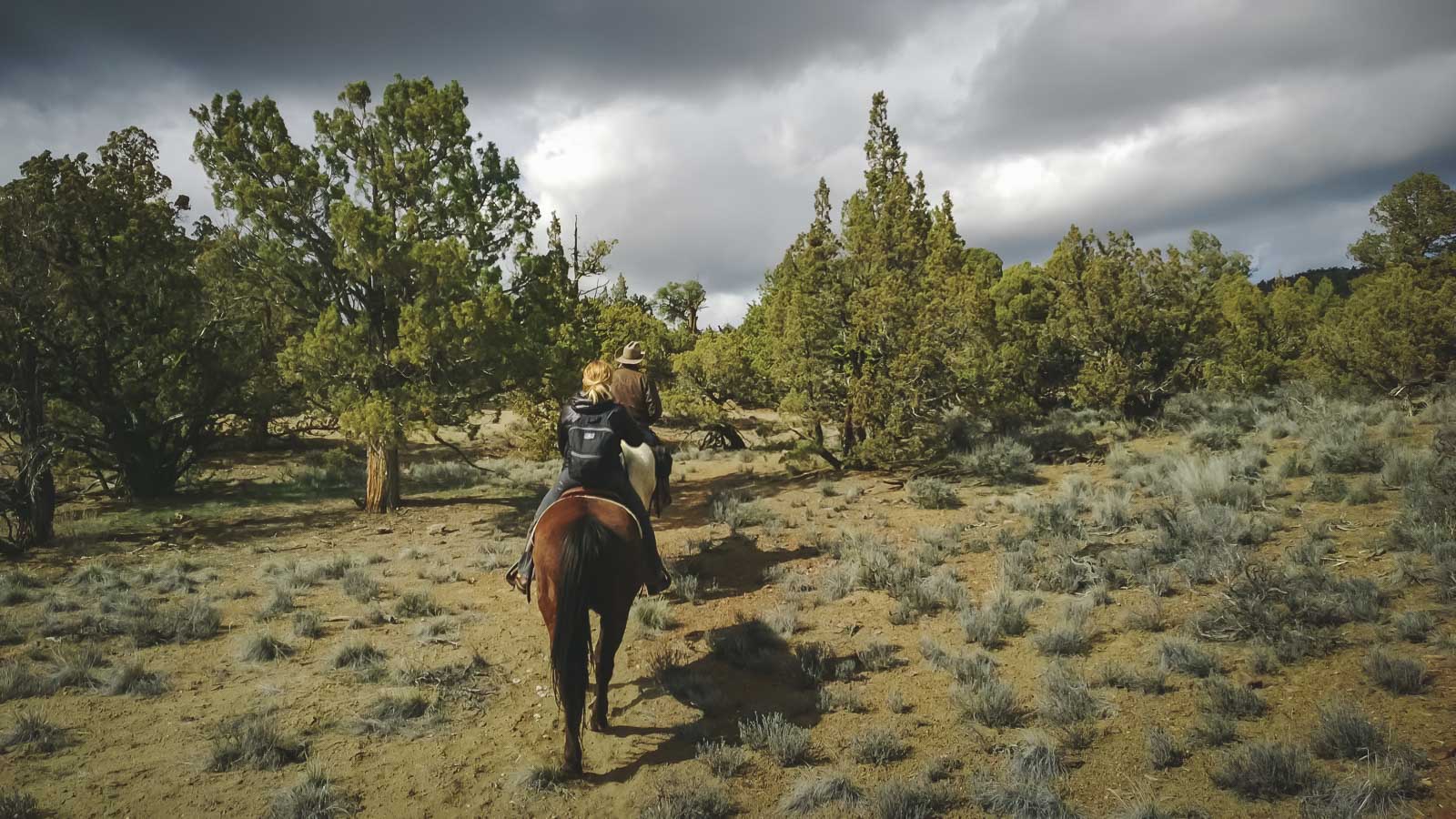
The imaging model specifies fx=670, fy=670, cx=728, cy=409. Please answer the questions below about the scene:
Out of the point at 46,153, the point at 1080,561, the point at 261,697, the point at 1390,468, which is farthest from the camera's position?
Answer: the point at 46,153

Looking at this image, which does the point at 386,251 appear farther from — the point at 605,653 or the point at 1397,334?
the point at 1397,334

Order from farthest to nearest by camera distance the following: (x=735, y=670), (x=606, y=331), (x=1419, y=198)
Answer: (x=606, y=331) → (x=1419, y=198) → (x=735, y=670)

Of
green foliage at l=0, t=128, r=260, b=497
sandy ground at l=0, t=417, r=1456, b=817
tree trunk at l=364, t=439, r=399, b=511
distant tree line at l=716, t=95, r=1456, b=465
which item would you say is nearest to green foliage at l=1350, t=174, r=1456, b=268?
distant tree line at l=716, t=95, r=1456, b=465

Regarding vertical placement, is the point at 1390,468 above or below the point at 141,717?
above

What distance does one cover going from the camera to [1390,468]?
9.60 metres

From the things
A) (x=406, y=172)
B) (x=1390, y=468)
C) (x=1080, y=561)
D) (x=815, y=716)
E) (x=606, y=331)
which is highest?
(x=406, y=172)

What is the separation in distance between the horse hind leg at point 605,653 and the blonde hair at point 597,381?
1767 mm

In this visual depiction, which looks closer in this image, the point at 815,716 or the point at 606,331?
the point at 815,716

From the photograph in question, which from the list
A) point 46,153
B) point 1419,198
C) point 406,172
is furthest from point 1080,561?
point 1419,198

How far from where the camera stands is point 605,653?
5.43 m

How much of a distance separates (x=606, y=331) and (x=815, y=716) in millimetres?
22189

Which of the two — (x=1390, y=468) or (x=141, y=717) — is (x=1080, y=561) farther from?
(x=141, y=717)

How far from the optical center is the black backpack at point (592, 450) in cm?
567

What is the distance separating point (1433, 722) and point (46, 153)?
21.2m
